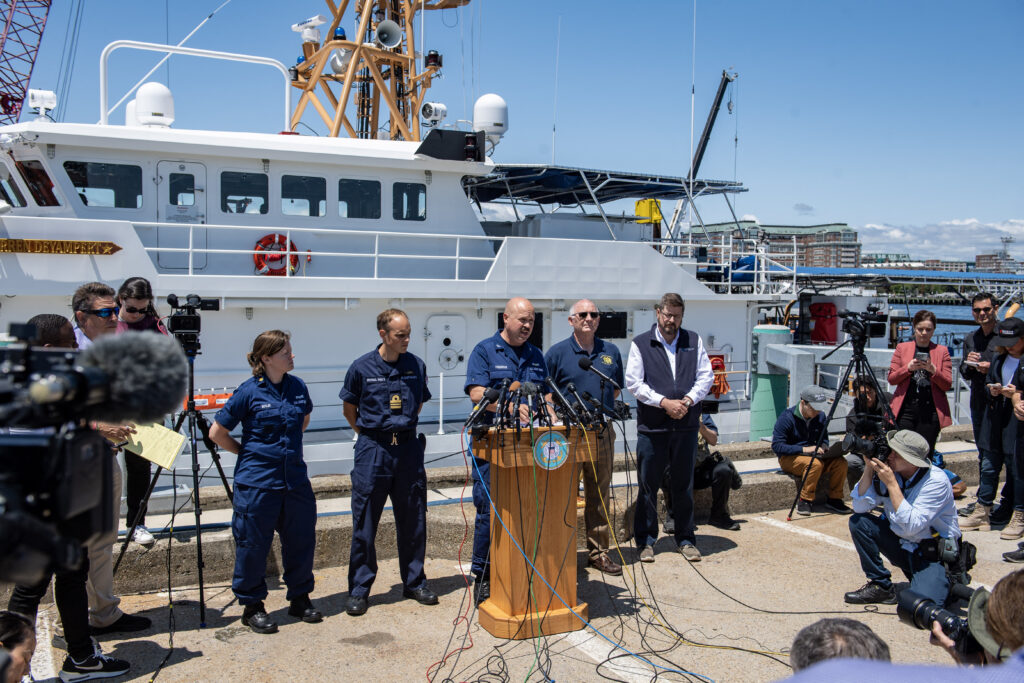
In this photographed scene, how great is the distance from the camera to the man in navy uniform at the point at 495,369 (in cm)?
489

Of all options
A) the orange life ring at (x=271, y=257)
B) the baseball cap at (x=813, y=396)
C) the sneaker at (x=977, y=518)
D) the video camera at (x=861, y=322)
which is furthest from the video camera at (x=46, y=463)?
the orange life ring at (x=271, y=257)

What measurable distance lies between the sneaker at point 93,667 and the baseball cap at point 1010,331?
255 inches

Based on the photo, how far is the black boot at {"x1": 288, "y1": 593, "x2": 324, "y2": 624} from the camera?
4582 mm

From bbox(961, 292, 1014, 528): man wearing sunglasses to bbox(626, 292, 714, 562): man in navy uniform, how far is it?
8.56ft

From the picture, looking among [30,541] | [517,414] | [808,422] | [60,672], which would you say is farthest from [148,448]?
[808,422]

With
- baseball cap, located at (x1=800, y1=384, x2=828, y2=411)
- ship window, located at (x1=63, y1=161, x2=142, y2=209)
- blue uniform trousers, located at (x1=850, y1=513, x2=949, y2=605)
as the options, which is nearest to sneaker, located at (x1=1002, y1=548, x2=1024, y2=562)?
blue uniform trousers, located at (x1=850, y1=513, x2=949, y2=605)

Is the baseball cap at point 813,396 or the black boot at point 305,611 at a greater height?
the baseball cap at point 813,396

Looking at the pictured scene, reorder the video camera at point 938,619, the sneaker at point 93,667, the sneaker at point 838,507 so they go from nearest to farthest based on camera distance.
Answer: the video camera at point 938,619
the sneaker at point 93,667
the sneaker at point 838,507

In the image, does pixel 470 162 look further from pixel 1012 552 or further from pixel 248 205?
Answer: pixel 1012 552

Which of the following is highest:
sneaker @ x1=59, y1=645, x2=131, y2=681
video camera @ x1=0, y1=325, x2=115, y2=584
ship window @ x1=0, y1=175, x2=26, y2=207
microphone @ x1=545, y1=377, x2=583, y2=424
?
ship window @ x1=0, y1=175, x2=26, y2=207

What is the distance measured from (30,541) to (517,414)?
10.0 feet

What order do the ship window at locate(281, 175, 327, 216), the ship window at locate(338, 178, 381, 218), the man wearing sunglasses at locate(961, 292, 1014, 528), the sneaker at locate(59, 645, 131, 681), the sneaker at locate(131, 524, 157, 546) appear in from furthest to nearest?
1. the ship window at locate(338, 178, 381, 218)
2. the ship window at locate(281, 175, 327, 216)
3. the man wearing sunglasses at locate(961, 292, 1014, 528)
4. the sneaker at locate(131, 524, 157, 546)
5. the sneaker at locate(59, 645, 131, 681)

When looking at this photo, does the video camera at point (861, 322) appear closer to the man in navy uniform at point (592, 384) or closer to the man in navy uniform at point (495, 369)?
the man in navy uniform at point (592, 384)

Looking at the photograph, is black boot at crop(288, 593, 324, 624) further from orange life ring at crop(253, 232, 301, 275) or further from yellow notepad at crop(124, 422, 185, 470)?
orange life ring at crop(253, 232, 301, 275)
